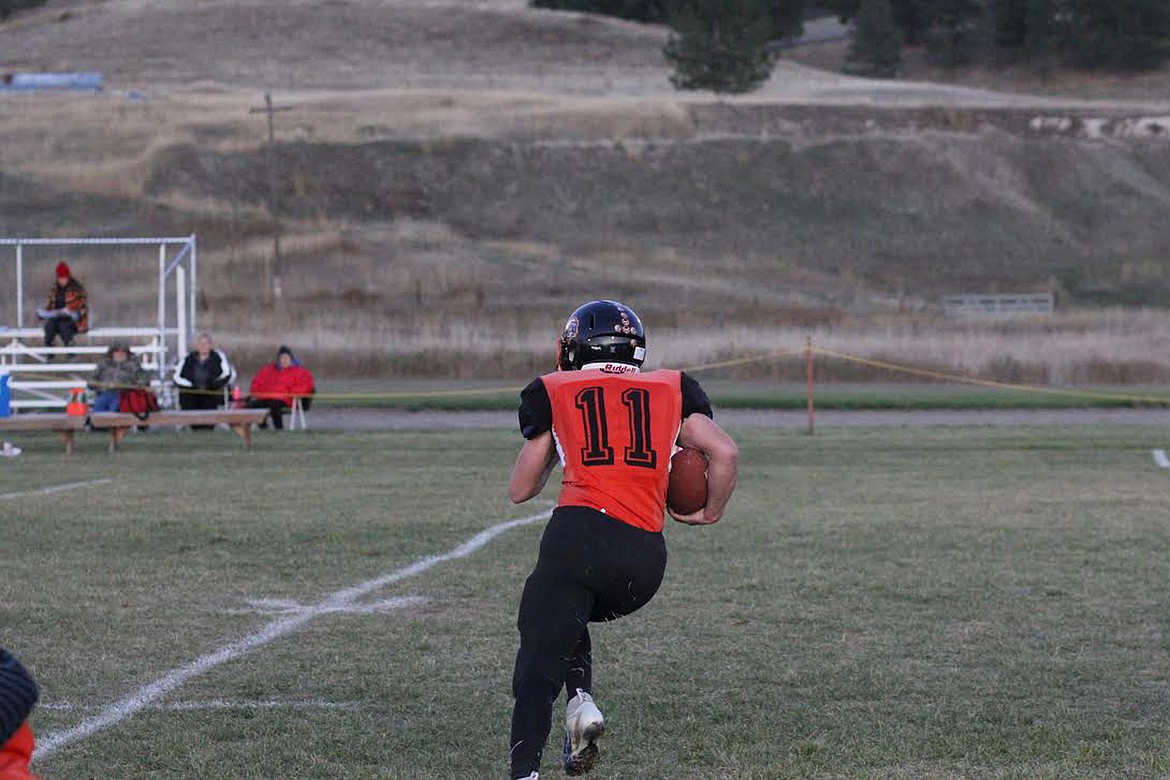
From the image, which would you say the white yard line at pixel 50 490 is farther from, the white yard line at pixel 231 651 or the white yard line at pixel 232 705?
the white yard line at pixel 232 705

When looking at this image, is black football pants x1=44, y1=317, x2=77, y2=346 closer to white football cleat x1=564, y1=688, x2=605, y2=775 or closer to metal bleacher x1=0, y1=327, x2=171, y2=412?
metal bleacher x1=0, y1=327, x2=171, y2=412

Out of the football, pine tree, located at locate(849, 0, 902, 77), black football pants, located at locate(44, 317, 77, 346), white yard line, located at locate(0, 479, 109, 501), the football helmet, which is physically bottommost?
white yard line, located at locate(0, 479, 109, 501)

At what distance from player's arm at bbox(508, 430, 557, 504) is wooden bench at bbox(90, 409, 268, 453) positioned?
16628mm

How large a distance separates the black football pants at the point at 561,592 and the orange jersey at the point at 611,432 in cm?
8

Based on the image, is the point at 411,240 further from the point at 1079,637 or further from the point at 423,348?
the point at 1079,637

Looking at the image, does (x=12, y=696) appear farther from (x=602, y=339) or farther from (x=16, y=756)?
(x=602, y=339)

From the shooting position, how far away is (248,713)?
703 centimetres

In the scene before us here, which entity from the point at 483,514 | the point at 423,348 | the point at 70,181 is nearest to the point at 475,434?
the point at 483,514

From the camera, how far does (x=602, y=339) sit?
5.66 metres

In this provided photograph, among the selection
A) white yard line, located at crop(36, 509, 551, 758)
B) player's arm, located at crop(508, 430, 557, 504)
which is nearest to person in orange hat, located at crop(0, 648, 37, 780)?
player's arm, located at crop(508, 430, 557, 504)

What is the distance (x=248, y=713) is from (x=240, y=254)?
53.7 metres

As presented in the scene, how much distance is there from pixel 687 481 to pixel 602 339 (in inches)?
21.9

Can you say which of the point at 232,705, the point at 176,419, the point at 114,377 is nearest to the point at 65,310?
the point at 114,377

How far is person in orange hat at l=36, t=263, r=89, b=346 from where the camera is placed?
86.5 feet
